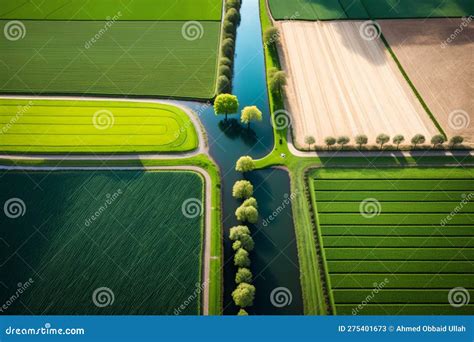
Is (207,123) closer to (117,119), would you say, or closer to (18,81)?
(117,119)

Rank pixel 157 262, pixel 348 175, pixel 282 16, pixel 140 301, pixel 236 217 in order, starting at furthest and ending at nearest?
pixel 282 16 → pixel 348 175 → pixel 236 217 → pixel 157 262 → pixel 140 301

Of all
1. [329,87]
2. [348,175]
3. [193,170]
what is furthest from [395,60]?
[193,170]

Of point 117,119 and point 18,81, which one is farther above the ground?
point 117,119

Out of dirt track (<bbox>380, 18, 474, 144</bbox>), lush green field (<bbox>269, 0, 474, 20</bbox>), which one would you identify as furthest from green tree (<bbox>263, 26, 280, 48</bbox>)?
dirt track (<bbox>380, 18, 474, 144</bbox>)

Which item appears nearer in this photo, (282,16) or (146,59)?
(146,59)

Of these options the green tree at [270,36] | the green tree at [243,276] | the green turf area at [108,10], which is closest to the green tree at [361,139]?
the green tree at [243,276]

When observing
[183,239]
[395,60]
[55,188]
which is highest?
[395,60]

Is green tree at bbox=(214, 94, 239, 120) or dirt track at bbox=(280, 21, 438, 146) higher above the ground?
dirt track at bbox=(280, 21, 438, 146)

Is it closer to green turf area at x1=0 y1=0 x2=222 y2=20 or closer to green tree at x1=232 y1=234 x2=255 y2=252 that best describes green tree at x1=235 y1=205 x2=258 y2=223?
green tree at x1=232 y1=234 x2=255 y2=252
